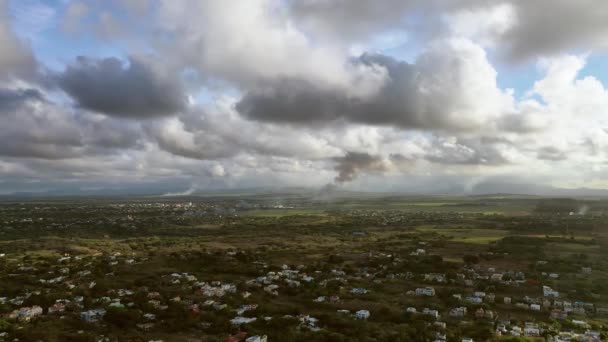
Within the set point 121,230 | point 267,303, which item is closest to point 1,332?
point 267,303

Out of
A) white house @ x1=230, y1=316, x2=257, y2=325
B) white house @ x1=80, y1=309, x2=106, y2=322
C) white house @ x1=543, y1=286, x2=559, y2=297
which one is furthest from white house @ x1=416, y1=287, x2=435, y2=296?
white house @ x1=80, y1=309, x2=106, y2=322

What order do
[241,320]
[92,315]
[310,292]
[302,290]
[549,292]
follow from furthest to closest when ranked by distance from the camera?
1. [302,290]
2. [310,292]
3. [549,292]
4. [92,315]
5. [241,320]

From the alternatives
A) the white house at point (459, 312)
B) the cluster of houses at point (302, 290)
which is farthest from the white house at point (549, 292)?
the white house at point (459, 312)

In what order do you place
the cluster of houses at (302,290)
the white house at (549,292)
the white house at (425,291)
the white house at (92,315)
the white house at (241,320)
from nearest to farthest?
the white house at (241,320) → the white house at (92,315) → the cluster of houses at (302,290) → the white house at (549,292) → the white house at (425,291)

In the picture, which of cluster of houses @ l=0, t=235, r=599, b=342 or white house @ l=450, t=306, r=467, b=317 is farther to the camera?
white house @ l=450, t=306, r=467, b=317

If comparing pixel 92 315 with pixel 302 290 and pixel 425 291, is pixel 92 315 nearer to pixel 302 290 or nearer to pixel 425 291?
pixel 302 290

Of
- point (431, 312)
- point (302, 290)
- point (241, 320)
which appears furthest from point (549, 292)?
point (241, 320)

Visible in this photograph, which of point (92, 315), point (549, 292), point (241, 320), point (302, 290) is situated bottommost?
point (549, 292)

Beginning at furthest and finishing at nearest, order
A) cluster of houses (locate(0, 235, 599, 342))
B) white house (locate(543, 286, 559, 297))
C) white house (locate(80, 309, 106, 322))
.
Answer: white house (locate(543, 286, 559, 297)) → cluster of houses (locate(0, 235, 599, 342)) → white house (locate(80, 309, 106, 322))

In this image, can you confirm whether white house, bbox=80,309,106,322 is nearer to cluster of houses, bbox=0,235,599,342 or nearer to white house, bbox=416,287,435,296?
cluster of houses, bbox=0,235,599,342

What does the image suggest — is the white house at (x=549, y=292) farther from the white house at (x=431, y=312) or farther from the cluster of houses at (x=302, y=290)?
the white house at (x=431, y=312)

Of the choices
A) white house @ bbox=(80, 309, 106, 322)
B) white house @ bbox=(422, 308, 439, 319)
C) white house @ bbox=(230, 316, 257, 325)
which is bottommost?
white house @ bbox=(422, 308, 439, 319)

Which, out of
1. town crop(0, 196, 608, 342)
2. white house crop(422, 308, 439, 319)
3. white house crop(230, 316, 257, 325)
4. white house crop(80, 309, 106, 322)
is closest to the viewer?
town crop(0, 196, 608, 342)
